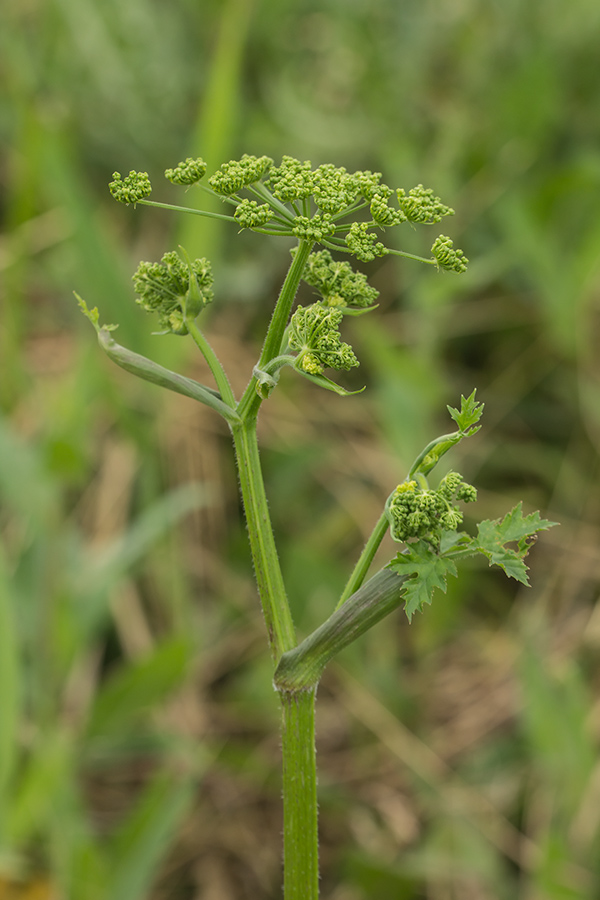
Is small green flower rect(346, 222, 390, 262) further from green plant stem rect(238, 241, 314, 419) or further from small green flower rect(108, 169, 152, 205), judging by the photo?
small green flower rect(108, 169, 152, 205)

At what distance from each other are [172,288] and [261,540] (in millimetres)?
438

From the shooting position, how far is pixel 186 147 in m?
5.40

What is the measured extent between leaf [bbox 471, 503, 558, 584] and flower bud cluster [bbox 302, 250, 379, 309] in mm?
408

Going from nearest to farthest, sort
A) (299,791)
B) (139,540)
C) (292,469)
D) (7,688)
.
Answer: (299,791) → (7,688) → (139,540) → (292,469)

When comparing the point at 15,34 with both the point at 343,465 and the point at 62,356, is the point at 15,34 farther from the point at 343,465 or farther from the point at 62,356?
the point at 343,465

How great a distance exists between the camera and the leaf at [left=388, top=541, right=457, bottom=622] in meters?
1.29

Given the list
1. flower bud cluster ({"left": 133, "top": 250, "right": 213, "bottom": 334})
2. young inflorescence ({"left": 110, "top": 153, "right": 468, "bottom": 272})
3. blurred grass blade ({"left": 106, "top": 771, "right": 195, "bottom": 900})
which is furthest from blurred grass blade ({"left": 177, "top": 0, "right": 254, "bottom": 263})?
young inflorescence ({"left": 110, "top": 153, "right": 468, "bottom": 272})

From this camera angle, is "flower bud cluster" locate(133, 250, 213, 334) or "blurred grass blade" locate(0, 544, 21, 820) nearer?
"flower bud cluster" locate(133, 250, 213, 334)

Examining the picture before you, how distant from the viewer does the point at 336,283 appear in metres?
1.43

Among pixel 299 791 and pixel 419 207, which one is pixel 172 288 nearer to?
pixel 419 207

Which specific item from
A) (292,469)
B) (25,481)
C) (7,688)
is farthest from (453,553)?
(292,469)

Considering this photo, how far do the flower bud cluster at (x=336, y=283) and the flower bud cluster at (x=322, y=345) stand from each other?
135mm

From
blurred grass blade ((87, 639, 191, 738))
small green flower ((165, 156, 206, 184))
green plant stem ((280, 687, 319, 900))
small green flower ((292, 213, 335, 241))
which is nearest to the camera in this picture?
small green flower ((292, 213, 335, 241))

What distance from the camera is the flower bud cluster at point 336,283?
1416mm
